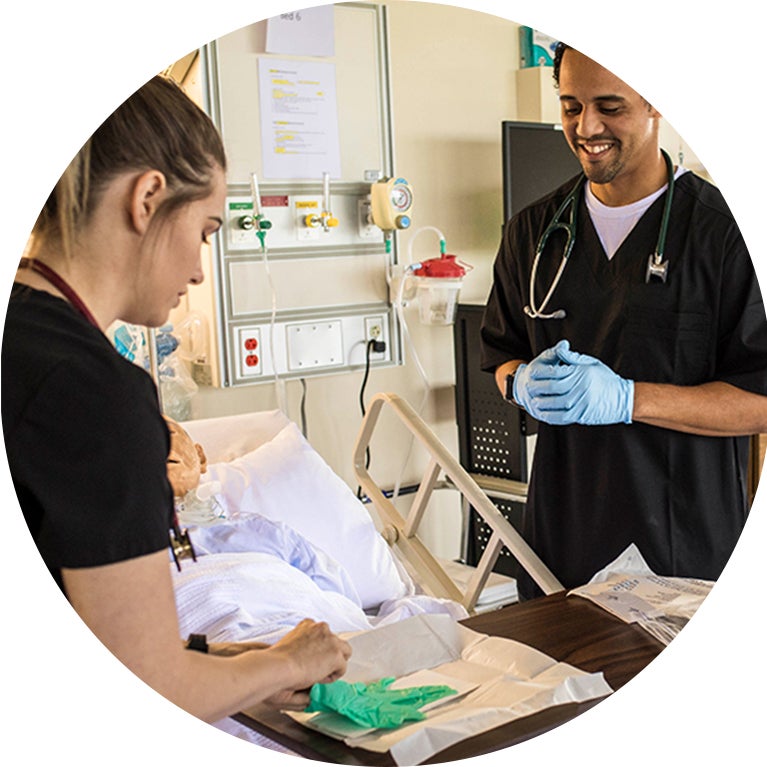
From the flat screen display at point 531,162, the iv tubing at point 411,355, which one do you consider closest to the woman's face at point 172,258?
the iv tubing at point 411,355

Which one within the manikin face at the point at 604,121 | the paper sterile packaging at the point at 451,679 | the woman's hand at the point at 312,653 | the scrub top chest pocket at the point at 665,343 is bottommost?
the paper sterile packaging at the point at 451,679

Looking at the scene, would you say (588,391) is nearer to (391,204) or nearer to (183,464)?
(183,464)

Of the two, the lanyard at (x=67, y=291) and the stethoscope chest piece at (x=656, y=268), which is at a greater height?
the lanyard at (x=67, y=291)

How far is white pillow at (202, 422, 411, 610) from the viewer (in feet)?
5.67

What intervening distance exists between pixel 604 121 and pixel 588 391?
37 centimetres

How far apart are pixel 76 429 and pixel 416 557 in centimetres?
113

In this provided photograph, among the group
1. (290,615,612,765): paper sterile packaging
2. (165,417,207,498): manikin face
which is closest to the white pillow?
(165,417,207,498): manikin face

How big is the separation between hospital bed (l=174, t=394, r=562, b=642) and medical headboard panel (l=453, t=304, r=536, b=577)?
119 mm

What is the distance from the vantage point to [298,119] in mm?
1979

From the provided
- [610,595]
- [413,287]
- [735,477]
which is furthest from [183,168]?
[413,287]

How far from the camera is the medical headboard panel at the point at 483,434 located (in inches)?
77.5

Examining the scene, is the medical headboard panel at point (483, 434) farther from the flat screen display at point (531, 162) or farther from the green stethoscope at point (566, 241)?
the green stethoscope at point (566, 241)

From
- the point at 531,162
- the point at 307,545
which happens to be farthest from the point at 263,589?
the point at 531,162

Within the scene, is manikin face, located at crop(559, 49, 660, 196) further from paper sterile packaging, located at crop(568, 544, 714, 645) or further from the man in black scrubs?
paper sterile packaging, located at crop(568, 544, 714, 645)
